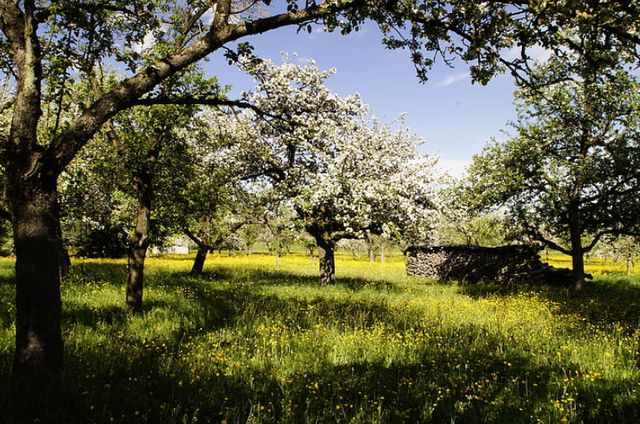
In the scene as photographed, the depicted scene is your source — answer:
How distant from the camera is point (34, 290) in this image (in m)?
4.08

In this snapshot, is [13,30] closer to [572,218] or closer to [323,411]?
[323,411]

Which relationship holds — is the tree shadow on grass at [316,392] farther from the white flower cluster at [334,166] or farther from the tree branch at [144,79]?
the white flower cluster at [334,166]

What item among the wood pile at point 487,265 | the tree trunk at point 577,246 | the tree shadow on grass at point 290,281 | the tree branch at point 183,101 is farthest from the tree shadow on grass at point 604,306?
the tree branch at point 183,101

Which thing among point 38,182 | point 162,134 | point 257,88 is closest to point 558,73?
point 257,88

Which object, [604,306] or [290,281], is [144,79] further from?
[290,281]

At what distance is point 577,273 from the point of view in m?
19.7

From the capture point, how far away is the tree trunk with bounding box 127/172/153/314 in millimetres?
9938

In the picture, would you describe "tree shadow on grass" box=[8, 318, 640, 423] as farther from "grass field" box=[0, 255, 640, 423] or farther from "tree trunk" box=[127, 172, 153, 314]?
"tree trunk" box=[127, 172, 153, 314]

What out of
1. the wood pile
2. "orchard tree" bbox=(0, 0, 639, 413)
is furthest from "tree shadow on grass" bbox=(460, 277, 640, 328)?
"orchard tree" bbox=(0, 0, 639, 413)

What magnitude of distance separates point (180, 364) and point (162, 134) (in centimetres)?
618

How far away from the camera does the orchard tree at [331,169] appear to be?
17328mm

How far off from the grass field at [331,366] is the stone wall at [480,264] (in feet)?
41.8

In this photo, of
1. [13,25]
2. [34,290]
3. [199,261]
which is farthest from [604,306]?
[199,261]

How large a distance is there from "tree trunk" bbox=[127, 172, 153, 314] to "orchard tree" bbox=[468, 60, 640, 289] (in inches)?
576
